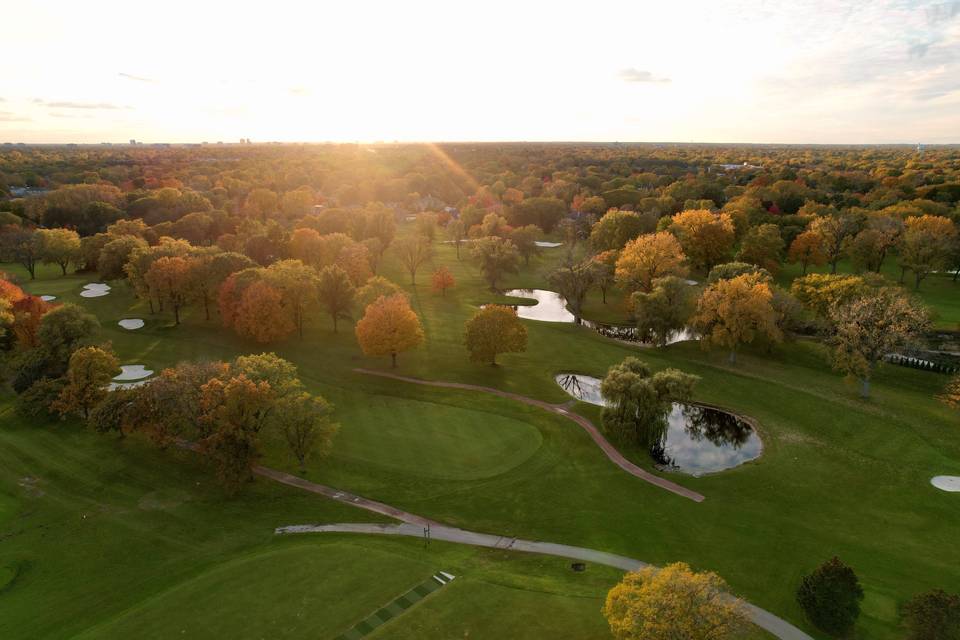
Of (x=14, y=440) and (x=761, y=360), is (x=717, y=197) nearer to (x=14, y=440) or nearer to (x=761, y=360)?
(x=761, y=360)

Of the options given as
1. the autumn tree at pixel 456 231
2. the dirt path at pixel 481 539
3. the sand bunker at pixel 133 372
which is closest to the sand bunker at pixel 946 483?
the dirt path at pixel 481 539

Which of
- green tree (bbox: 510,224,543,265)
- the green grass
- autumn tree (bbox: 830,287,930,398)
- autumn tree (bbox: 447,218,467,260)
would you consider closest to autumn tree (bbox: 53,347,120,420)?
the green grass

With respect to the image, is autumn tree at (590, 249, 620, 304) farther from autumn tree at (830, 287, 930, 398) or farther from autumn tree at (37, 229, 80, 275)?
autumn tree at (37, 229, 80, 275)

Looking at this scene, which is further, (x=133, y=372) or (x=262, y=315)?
(x=262, y=315)

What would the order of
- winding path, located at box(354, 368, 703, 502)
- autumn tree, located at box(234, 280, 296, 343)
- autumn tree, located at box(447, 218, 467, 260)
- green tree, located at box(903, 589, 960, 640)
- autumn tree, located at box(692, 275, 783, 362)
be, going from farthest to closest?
1. autumn tree, located at box(447, 218, 467, 260)
2. autumn tree, located at box(234, 280, 296, 343)
3. autumn tree, located at box(692, 275, 783, 362)
4. winding path, located at box(354, 368, 703, 502)
5. green tree, located at box(903, 589, 960, 640)

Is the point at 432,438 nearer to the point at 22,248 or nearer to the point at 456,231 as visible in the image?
the point at 456,231

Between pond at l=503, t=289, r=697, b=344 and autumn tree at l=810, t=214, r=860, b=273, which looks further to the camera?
autumn tree at l=810, t=214, r=860, b=273

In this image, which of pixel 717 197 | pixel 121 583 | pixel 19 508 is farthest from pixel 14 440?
pixel 717 197

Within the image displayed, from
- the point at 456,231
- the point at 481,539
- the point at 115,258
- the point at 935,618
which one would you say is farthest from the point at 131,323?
the point at 935,618
